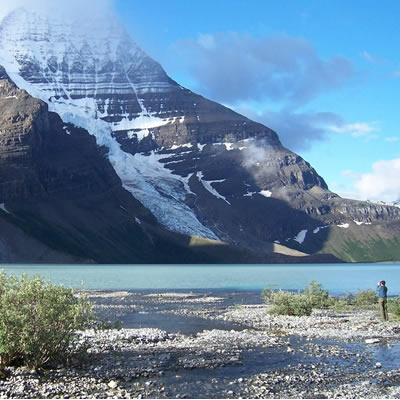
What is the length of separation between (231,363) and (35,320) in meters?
8.60

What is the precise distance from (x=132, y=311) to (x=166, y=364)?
27022mm

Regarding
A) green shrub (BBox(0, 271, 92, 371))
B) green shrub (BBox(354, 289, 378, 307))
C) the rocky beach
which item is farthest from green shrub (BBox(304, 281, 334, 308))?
green shrub (BBox(0, 271, 92, 371))

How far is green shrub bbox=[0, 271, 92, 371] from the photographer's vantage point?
22.5 m

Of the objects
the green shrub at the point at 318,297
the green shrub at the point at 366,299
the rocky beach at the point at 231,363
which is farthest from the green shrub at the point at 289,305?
the green shrub at the point at 366,299

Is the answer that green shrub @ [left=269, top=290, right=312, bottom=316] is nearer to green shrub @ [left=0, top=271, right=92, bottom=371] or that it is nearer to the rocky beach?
the rocky beach

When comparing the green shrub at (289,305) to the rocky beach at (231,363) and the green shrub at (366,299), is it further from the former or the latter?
the green shrub at (366,299)

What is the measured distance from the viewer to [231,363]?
1035 inches

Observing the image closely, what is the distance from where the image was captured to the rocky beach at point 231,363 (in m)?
21.3

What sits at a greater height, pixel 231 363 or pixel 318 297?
pixel 318 297

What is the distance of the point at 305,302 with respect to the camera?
4700 cm

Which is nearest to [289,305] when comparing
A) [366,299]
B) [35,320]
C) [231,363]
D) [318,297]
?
[318,297]

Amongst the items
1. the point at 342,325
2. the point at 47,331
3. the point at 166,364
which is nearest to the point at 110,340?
the point at 166,364

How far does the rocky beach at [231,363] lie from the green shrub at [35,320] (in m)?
0.66

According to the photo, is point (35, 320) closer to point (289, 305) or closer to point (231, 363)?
point (231, 363)
